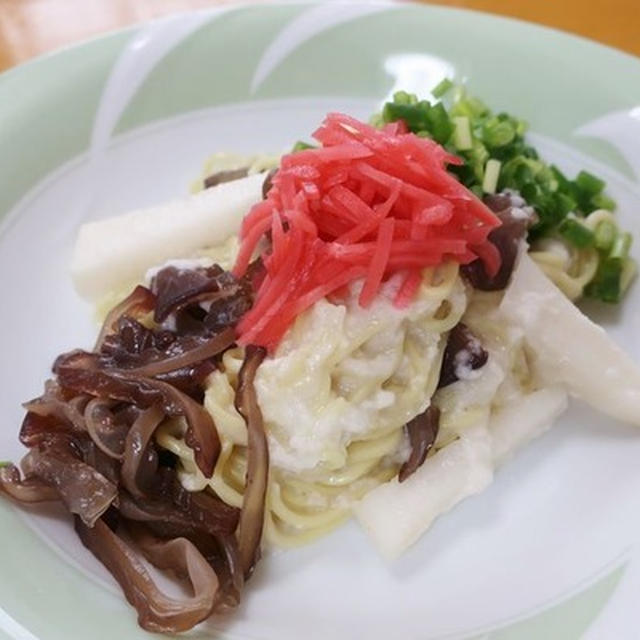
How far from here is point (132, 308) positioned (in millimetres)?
2438

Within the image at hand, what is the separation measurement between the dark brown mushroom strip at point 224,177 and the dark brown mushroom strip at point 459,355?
94 cm

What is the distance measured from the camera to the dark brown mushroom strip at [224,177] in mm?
2918

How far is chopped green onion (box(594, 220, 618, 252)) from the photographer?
2736 mm

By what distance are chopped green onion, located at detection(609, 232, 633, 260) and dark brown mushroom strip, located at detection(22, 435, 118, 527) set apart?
1.62m

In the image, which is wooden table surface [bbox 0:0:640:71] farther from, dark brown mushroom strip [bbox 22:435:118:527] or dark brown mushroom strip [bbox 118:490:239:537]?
dark brown mushroom strip [bbox 118:490:239:537]

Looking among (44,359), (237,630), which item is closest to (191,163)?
(44,359)

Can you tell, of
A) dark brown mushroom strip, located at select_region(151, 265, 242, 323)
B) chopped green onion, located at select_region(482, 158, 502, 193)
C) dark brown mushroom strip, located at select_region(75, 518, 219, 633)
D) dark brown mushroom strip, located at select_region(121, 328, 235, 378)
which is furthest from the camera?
chopped green onion, located at select_region(482, 158, 502, 193)

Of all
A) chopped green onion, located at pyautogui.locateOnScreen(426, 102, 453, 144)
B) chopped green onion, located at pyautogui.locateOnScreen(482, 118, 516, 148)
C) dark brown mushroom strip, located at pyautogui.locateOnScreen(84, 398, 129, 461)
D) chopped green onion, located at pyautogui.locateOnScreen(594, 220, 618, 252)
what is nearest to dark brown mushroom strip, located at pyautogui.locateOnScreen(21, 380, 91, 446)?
dark brown mushroom strip, located at pyautogui.locateOnScreen(84, 398, 129, 461)

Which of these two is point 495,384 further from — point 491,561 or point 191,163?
point 191,163

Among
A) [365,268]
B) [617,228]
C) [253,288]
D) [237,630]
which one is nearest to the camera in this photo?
[237,630]

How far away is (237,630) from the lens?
2.00 metres

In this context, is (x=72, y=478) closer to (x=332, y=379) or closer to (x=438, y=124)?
(x=332, y=379)

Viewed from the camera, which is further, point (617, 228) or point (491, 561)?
point (617, 228)

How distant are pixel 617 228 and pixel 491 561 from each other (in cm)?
118
